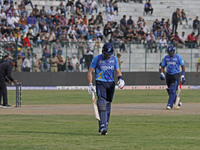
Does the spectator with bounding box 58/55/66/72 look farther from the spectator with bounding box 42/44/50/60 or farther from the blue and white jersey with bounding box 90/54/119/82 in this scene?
the blue and white jersey with bounding box 90/54/119/82

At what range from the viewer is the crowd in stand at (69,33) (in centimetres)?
3931

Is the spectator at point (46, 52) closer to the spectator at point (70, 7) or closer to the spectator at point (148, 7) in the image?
the spectator at point (70, 7)

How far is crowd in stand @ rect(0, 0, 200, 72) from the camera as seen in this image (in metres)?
39.3

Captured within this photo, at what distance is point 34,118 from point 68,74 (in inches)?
865

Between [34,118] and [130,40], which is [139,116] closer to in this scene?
[34,118]

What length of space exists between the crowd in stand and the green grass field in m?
20.2

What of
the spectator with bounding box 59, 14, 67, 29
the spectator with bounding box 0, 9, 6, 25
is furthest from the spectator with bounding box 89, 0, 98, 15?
the spectator with bounding box 0, 9, 6, 25

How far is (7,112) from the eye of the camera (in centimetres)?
2120

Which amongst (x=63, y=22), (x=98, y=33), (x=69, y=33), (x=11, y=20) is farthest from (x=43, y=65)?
(x=98, y=33)

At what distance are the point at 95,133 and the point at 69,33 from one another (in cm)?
2718

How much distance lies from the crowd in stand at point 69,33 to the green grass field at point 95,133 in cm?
2021

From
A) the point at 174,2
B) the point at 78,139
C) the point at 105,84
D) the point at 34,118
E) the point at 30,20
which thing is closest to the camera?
the point at 78,139

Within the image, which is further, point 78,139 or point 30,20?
point 30,20

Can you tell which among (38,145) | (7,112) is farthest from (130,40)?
(38,145)
